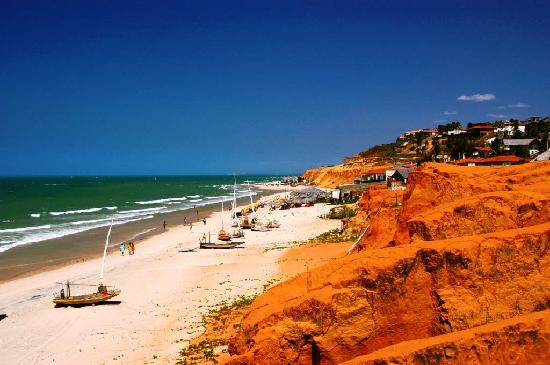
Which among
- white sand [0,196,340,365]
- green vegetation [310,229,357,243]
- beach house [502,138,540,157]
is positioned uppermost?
beach house [502,138,540,157]

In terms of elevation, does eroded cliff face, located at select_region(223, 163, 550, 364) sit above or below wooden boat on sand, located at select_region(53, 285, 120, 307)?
above

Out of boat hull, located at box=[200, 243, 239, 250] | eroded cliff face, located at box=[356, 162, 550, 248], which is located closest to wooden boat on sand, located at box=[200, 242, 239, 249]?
boat hull, located at box=[200, 243, 239, 250]

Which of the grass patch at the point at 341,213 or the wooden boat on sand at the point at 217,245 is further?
the grass patch at the point at 341,213

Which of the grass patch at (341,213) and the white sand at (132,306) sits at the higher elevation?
the grass patch at (341,213)

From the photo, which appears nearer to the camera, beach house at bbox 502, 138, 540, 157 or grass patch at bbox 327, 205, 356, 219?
grass patch at bbox 327, 205, 356, 219

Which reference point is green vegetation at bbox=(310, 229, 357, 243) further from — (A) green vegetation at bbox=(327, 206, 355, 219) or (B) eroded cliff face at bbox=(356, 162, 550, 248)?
(B) eroded cliff face at bbox=(356, 162, 550, 248)

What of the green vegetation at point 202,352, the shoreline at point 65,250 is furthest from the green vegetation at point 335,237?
the green vegetation at point 202,352

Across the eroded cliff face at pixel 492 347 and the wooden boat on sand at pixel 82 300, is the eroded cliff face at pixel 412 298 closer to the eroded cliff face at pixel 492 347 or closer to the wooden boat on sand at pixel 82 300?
the eroded cliff face at pixel 492 347

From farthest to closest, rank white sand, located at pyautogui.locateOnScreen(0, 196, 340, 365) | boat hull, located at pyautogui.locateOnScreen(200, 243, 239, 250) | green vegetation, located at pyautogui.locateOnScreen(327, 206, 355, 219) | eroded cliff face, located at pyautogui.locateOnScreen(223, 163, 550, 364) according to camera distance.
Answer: green vegetation, located at pyautogui.locateOnScreen(327, 206, 355, 219), boat hull, located at pyautogui.locateOnScreen(200, 243, 239, 250), white sand, located at pyautogui.locateOnScreen(0, 196, 340, 365), eroded cliff face, located at pyautogui.locateOnScreen(223, 163, 550, 364)

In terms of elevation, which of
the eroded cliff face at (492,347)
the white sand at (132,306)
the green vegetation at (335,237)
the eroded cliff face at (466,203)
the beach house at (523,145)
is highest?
the beach house at (523,145)

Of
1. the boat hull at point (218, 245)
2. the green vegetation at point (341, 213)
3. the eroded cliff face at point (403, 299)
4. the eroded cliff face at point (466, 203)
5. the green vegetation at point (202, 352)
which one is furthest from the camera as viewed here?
the green vegetation at point (341, 213)
